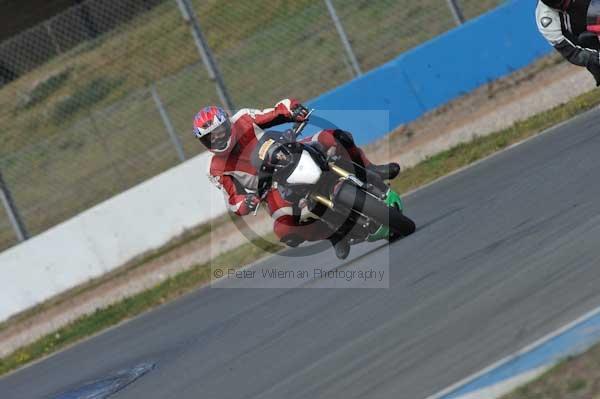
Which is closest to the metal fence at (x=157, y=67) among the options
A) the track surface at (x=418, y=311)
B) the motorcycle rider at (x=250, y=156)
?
the track surface at (x=418, y=311)

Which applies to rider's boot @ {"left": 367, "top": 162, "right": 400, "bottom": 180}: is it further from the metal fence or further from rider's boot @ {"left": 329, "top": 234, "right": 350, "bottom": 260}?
the metal fence

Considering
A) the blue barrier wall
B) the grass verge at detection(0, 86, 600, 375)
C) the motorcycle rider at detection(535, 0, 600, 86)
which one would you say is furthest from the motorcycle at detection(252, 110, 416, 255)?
the blue barrier wall

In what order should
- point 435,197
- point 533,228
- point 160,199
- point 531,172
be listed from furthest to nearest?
point 160,199
point 435,197
point 531,172
point 533,228

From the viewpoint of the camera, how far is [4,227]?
1772 centimetres

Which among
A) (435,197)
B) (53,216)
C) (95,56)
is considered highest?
(95,56)

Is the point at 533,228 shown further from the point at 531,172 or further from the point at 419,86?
the point at 419,86

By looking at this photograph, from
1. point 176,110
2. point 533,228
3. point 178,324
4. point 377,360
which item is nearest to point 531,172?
point 533,228

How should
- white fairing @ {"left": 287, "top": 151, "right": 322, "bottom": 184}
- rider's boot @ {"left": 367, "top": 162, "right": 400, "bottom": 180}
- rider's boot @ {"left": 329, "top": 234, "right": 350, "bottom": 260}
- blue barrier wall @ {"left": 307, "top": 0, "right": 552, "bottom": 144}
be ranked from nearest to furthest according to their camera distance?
white fairing @ {"left": 287, "top": 151, "right": 322, "bottom": 184}, rider's boot @ {"left": 367, "top": 162, "right": 400, "bottom": 180}, rider's boot @ {"left": 329, "top": 234, "right": 350, "bottom": 260}, blue barrier wall @ {"left": 307, "top": 0, "right": 552, "bottom": 144}

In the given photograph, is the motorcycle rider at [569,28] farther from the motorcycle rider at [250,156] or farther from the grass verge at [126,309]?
the grass verge at [126,309]

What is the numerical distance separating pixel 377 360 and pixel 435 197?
561cm

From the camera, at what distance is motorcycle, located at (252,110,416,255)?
8.94m

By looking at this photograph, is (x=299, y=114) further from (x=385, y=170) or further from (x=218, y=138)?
(x=385, y=170)

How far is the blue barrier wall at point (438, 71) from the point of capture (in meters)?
16.2

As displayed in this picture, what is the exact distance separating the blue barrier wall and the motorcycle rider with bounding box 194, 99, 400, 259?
6.57 meters
